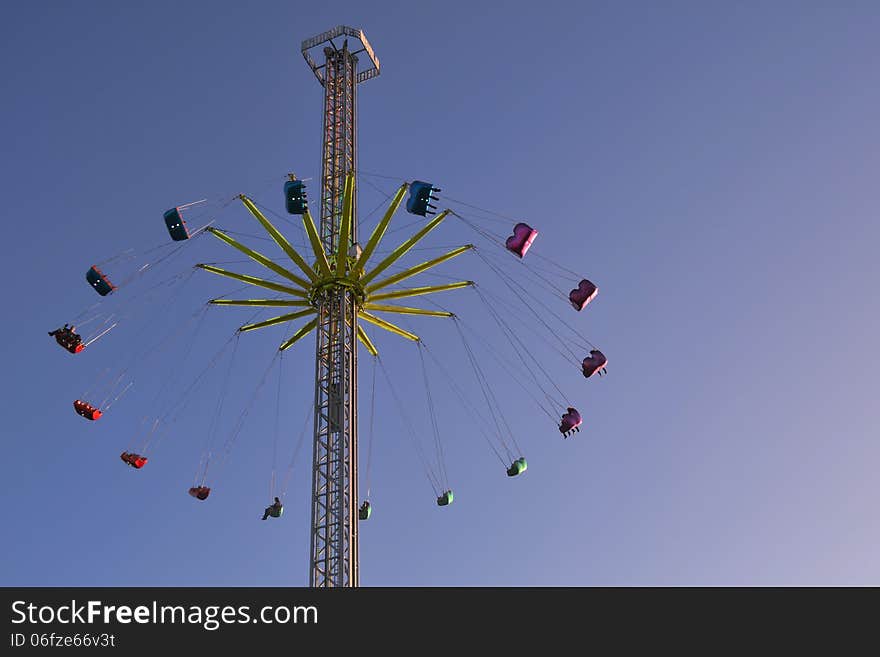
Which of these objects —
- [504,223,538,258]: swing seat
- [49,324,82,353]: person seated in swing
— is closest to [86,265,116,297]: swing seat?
[49,324,82,353]: person seated in swing

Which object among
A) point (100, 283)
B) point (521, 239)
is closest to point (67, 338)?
point (100, 283)

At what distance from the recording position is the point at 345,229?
29.4 meters

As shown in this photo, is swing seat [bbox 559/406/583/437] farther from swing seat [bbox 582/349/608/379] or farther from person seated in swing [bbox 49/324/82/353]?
person seated in swing [bbox 49/324/82/353]

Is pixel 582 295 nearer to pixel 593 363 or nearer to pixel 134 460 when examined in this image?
pixel 593 363

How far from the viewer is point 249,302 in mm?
30797

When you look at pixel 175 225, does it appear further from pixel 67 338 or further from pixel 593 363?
pixel 593 363

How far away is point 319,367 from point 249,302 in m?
3.12

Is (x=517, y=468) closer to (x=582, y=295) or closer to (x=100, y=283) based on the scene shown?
(x=582, y=295)

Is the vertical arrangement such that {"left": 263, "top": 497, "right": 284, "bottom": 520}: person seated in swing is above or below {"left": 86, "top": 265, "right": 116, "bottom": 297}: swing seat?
below

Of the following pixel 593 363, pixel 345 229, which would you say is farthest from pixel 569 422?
pixel 345 229

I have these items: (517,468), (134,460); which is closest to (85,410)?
(134,460)

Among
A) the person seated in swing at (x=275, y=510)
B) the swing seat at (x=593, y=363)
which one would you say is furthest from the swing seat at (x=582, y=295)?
the person seated in swing at (x=275, y=510)

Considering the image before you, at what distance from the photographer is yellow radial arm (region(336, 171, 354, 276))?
29.0 m
